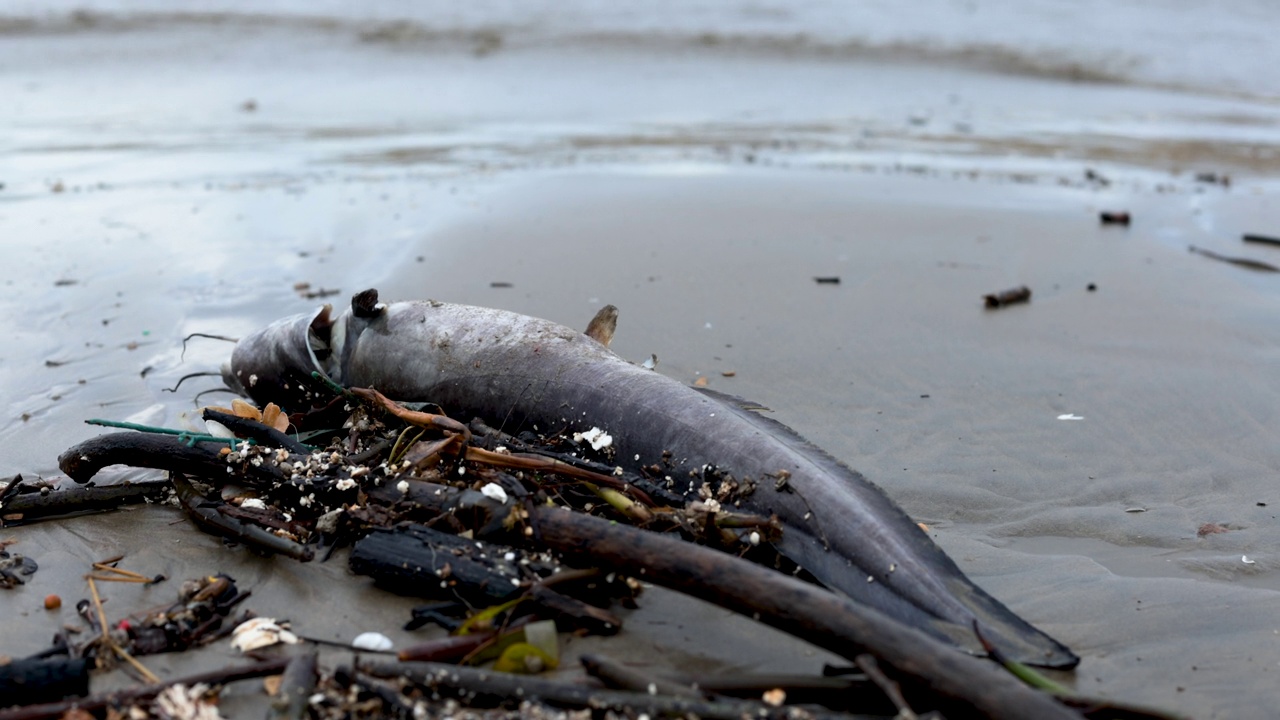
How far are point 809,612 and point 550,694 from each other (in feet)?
1.88

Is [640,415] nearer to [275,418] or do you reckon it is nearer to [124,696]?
[275,418]

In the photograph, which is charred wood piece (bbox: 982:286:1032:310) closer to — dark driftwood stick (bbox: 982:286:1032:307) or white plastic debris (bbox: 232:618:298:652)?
dark driftwood stick (bbox: 982:286:1032:307)

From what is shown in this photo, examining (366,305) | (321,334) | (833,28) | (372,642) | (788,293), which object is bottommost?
(372,642)

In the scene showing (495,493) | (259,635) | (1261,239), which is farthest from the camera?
(1261,239)

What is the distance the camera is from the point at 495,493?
2.81 meters

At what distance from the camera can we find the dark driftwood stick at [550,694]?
2.09 m

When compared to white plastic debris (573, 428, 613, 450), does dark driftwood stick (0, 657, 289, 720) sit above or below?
below

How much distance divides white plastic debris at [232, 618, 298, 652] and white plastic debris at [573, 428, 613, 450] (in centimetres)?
108

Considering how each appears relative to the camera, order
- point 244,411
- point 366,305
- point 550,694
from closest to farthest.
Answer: point 550,694 < point 244,411 < point 366,305

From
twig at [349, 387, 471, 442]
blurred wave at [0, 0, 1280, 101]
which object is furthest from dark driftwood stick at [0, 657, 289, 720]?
blurred wave at [0, 0, 1280, 101]

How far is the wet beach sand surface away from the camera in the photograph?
2.83 meters

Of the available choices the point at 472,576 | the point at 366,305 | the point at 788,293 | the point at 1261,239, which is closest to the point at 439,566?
the point at 472,576

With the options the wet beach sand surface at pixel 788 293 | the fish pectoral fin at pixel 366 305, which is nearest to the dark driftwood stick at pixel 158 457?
the wet beach sand surface at pixel 788 293

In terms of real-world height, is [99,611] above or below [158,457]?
below
